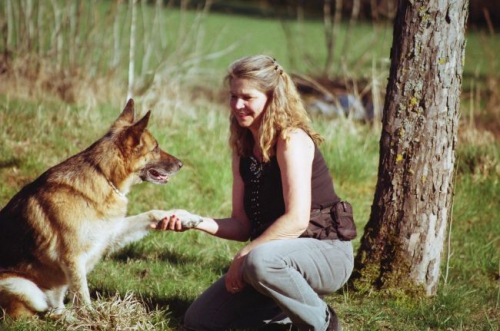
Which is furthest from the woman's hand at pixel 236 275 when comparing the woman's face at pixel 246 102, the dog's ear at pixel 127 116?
the dog's ear at pixel 127 116

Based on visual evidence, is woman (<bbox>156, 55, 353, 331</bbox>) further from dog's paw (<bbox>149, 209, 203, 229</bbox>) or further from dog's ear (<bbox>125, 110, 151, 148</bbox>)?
dog's ear (<bbox>125, 110, 151, 148</bbox>)

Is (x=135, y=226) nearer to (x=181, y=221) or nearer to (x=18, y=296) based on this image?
(x=181, y=221)

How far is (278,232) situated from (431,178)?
129cm

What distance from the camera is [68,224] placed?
12.1ft

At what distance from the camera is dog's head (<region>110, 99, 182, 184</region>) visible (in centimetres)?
382

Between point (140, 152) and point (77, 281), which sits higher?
point (140, 152)

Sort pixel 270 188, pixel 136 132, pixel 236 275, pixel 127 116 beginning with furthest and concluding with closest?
1. pixel 127 116
2. pixel 136 132
3. pixel 270 188
4. pixel 236 275

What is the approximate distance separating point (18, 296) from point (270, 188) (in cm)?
172

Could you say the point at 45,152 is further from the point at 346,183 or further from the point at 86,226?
the point at 346,183

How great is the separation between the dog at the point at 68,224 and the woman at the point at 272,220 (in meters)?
0.45

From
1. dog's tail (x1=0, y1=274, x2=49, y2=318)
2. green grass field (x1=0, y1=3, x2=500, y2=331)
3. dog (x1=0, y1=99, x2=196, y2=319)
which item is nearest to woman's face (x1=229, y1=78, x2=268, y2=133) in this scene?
dog (x1=0, y1=99, x2=196, y2=319)

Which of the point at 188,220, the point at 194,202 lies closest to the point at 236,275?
the point at 188,220

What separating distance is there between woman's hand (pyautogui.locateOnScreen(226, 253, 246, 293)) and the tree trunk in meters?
1.22

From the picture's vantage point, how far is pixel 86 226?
3.73 meters
